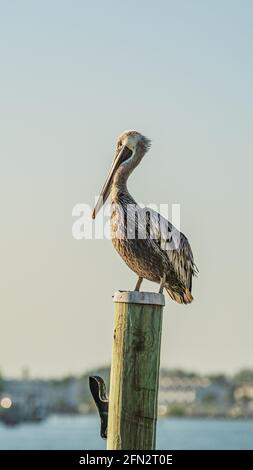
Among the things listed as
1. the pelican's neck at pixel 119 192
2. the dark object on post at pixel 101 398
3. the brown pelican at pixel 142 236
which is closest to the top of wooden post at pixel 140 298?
the dark object on post at pixel 101 398

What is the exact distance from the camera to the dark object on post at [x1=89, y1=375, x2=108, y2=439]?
8.23 metres

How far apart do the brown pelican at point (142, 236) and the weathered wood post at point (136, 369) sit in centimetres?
116

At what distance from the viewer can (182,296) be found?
31.8ft

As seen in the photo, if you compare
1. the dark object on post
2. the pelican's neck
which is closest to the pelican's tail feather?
the pelican's neck

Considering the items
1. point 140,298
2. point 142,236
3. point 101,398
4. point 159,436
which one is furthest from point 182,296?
point 159,436

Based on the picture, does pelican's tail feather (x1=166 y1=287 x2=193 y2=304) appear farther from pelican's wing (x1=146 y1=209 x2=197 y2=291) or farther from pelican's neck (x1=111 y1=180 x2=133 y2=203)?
pelican's neck (x1=111 y1=180 x2=133 y2=203)

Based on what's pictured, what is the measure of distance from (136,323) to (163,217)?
169 cm

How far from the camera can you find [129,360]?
312 inches

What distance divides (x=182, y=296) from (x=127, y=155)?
1024 millimetres

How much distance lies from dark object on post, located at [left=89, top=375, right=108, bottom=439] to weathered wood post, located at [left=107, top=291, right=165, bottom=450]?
0.24 m

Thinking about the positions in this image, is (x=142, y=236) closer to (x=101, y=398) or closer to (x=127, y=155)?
(x=127, y=155)

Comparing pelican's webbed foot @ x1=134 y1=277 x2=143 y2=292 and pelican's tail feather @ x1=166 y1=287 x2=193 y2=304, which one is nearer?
pelican's webbed foot @ x1=134 y1=277 x2=143 y2=292
